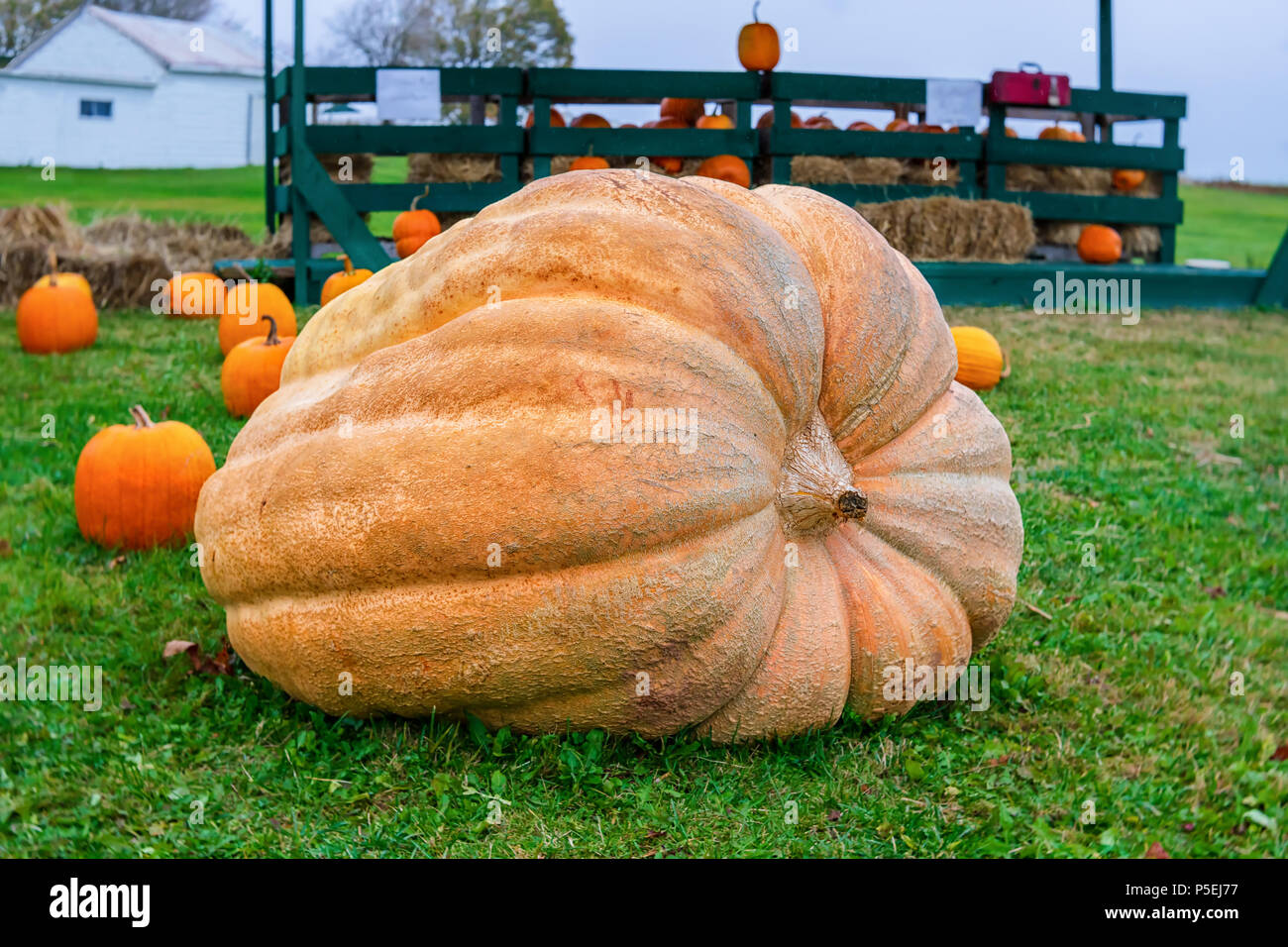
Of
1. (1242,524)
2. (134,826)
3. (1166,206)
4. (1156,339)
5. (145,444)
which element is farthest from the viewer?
(1166,206)

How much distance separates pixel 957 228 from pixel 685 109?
2.87 metres

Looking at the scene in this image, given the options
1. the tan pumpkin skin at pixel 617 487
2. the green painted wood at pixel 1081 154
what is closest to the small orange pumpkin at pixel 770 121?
the green painted wood at pixel 1081 154

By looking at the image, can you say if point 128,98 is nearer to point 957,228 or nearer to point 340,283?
point 957,228

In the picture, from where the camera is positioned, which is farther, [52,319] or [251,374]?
[52,319]

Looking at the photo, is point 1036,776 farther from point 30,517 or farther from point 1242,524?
point 30,517

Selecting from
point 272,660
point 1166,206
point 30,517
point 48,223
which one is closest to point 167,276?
point 48,223

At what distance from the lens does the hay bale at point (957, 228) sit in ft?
33.5

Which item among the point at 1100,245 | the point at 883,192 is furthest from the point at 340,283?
the point at 1100,245

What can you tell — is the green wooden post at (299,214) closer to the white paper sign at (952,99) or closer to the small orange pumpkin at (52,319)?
the small orange pumpkin at (52,319)

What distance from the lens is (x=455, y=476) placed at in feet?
7.38

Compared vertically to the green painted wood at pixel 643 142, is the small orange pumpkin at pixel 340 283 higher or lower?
lower

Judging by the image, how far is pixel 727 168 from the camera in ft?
30.8

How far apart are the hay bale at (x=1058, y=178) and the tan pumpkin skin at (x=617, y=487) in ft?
30.3

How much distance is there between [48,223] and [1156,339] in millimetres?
9482
